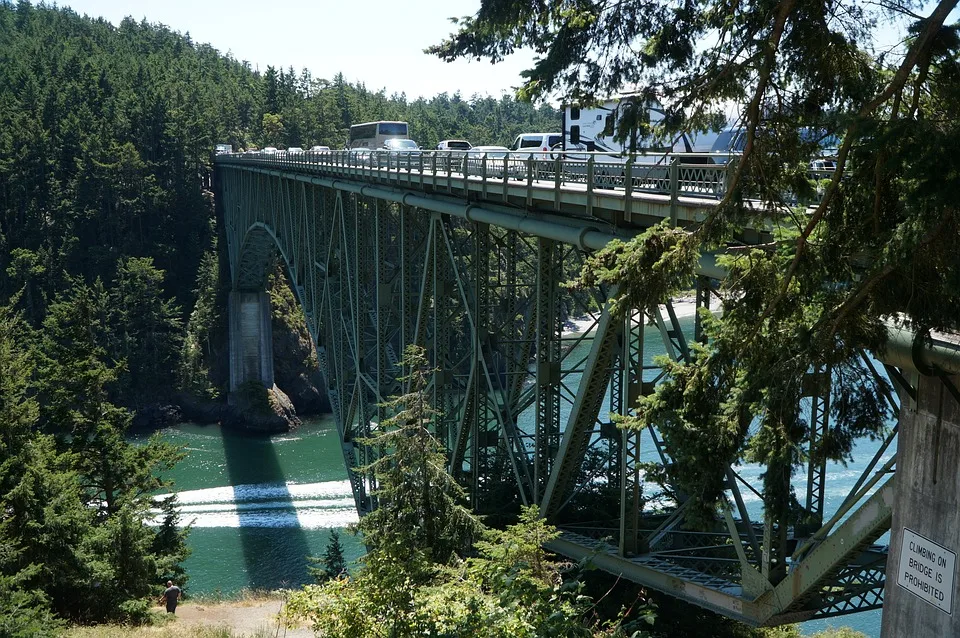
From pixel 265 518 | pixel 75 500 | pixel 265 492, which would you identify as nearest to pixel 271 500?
pixel 265 492

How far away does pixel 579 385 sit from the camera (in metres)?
11.1

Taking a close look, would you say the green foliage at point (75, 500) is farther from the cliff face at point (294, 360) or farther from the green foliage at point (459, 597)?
the cliff face at point (294, 360)

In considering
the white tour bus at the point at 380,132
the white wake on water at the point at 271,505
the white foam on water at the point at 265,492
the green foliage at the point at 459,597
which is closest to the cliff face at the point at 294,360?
the white tour bus at the point at 380,132

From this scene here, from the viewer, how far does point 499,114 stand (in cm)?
16025

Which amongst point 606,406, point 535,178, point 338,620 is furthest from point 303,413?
point 338,620

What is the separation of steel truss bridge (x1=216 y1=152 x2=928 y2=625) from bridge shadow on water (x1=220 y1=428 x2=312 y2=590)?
7.58 metres

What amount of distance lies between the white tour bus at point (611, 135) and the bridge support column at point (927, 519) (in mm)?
3117

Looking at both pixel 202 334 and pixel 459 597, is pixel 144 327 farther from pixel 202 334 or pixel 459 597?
pixel 459 597

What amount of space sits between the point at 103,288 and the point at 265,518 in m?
30.9

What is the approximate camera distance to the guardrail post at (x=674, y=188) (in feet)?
29.4

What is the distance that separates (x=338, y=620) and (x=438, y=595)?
115 centimetres

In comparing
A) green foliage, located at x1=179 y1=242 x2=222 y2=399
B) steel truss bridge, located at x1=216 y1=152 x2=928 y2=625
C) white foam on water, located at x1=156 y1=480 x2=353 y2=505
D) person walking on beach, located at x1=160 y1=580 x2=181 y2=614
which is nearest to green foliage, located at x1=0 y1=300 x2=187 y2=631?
person walking on beach, located at x1=160 y1=580 x2=181 y2=614

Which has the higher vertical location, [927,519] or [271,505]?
[927,519]

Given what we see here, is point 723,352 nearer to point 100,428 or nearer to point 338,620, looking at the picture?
point 338,620
